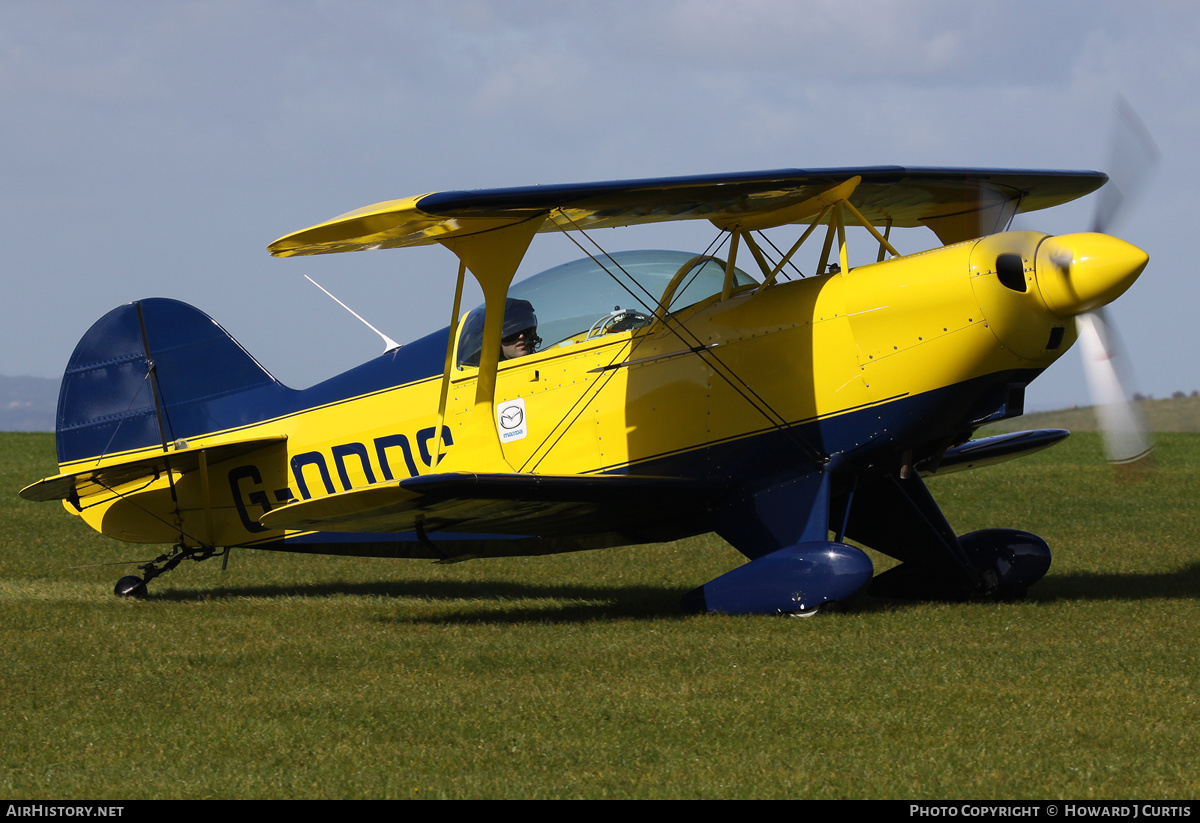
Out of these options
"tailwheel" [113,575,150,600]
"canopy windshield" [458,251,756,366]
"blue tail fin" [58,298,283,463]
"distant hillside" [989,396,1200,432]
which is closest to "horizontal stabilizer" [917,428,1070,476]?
"distant hillside" [989,396,1200,432]

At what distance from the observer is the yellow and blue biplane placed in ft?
26.3

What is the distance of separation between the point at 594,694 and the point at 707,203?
387 centimetres

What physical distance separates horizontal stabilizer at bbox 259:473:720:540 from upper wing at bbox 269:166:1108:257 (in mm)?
1741

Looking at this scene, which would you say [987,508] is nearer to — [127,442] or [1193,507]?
[1193,507]

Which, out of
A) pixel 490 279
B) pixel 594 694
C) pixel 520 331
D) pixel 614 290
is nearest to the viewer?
pixel 594 694

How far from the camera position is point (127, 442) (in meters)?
11.3

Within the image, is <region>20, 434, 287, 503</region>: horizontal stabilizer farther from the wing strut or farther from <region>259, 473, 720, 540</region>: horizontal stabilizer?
the wing strut

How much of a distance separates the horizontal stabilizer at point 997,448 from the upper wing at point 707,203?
1772 millimetres

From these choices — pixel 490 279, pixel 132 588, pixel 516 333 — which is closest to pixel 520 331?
pixel 516 333

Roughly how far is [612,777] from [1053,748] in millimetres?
1823

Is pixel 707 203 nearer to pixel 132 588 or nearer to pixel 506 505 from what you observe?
pixel 506 505

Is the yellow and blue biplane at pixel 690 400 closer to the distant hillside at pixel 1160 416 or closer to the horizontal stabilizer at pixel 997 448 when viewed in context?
the horizontal stabilizer at pixel 997 448

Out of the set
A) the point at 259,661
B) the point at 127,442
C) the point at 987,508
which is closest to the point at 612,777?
the point at 259,661

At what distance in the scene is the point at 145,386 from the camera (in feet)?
37.1
